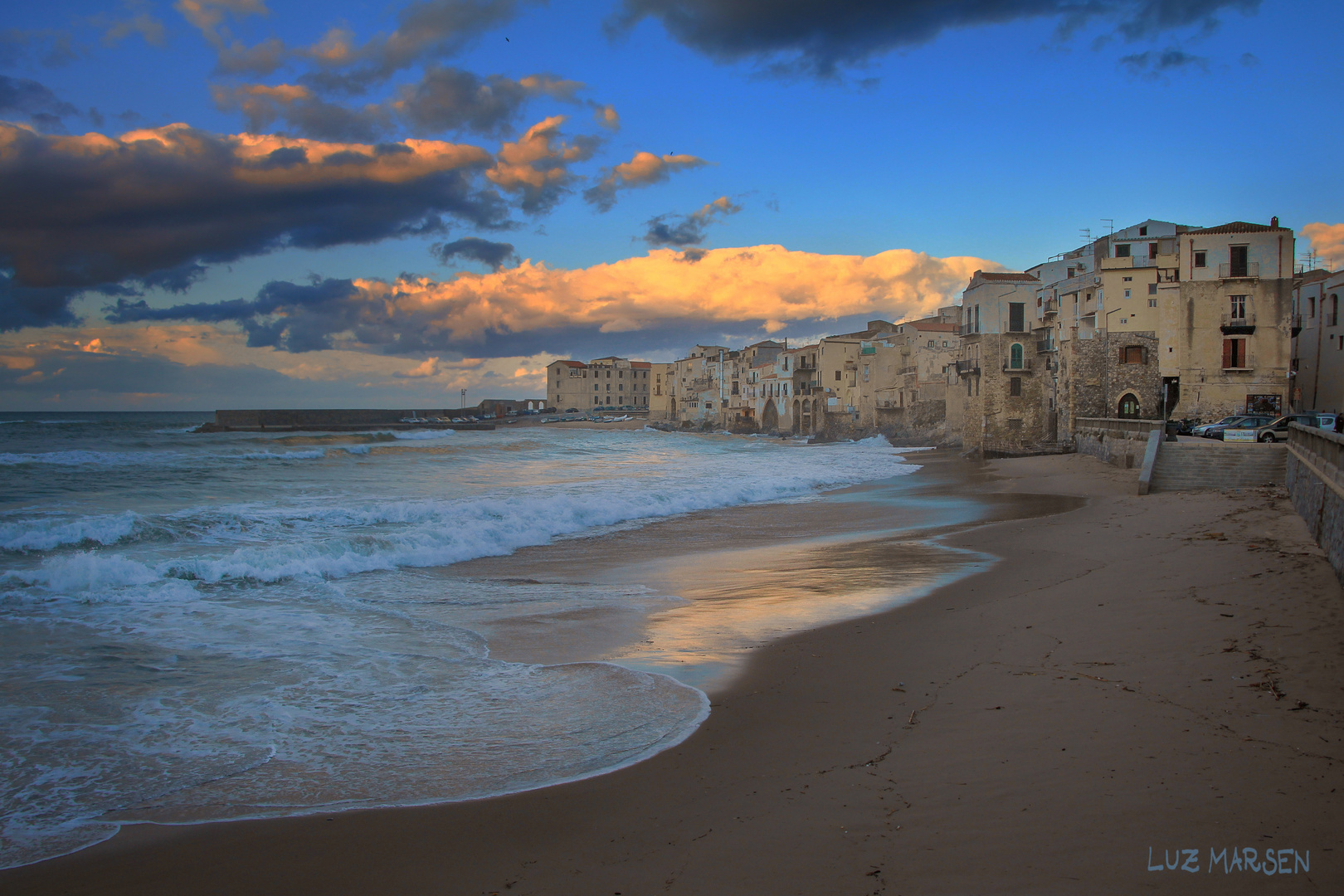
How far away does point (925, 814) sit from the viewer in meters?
3.68

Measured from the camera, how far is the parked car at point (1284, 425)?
22.4 m

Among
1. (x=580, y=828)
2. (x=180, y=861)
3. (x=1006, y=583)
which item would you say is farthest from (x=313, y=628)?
(x=1006, y=583)

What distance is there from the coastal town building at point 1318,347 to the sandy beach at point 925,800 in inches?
1417

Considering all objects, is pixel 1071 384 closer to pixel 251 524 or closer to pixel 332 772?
pixel 251 524

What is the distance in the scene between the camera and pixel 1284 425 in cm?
2370

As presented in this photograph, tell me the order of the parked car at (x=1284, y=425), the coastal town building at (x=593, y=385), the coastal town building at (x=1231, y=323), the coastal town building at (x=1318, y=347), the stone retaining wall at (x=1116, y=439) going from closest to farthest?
the parked car at (x=1284, y=425) < the stone retaining wall at (x=1116, y=439) < the coastal town building at (x=1231, y=323) < the coastal town building at (x=1318, y=347) < the coastal town building at (x=593, y=385)

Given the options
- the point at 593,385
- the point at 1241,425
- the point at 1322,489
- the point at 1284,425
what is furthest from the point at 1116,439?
the point at 593,385

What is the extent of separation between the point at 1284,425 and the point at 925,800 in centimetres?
2698

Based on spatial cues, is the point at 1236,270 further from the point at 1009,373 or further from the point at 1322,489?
the point at 1322,489

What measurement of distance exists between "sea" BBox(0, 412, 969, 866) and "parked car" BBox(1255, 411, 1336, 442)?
17.7 metres

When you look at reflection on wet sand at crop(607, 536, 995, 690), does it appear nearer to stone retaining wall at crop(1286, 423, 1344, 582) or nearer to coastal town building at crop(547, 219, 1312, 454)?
stone retaining wall at crop(1286, 423, 1344, 582)

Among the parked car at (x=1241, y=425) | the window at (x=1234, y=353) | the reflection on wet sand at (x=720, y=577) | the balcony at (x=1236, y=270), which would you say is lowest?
the reflection on wet sand at (x=720, y=577)

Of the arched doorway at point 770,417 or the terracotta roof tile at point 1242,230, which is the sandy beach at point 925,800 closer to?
the terracotta roof tile at point 1242,230

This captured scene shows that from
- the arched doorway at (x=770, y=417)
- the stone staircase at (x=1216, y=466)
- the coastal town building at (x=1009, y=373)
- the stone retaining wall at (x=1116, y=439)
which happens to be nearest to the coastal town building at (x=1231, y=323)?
the stone retaining wall at (x=1116, y=439)
